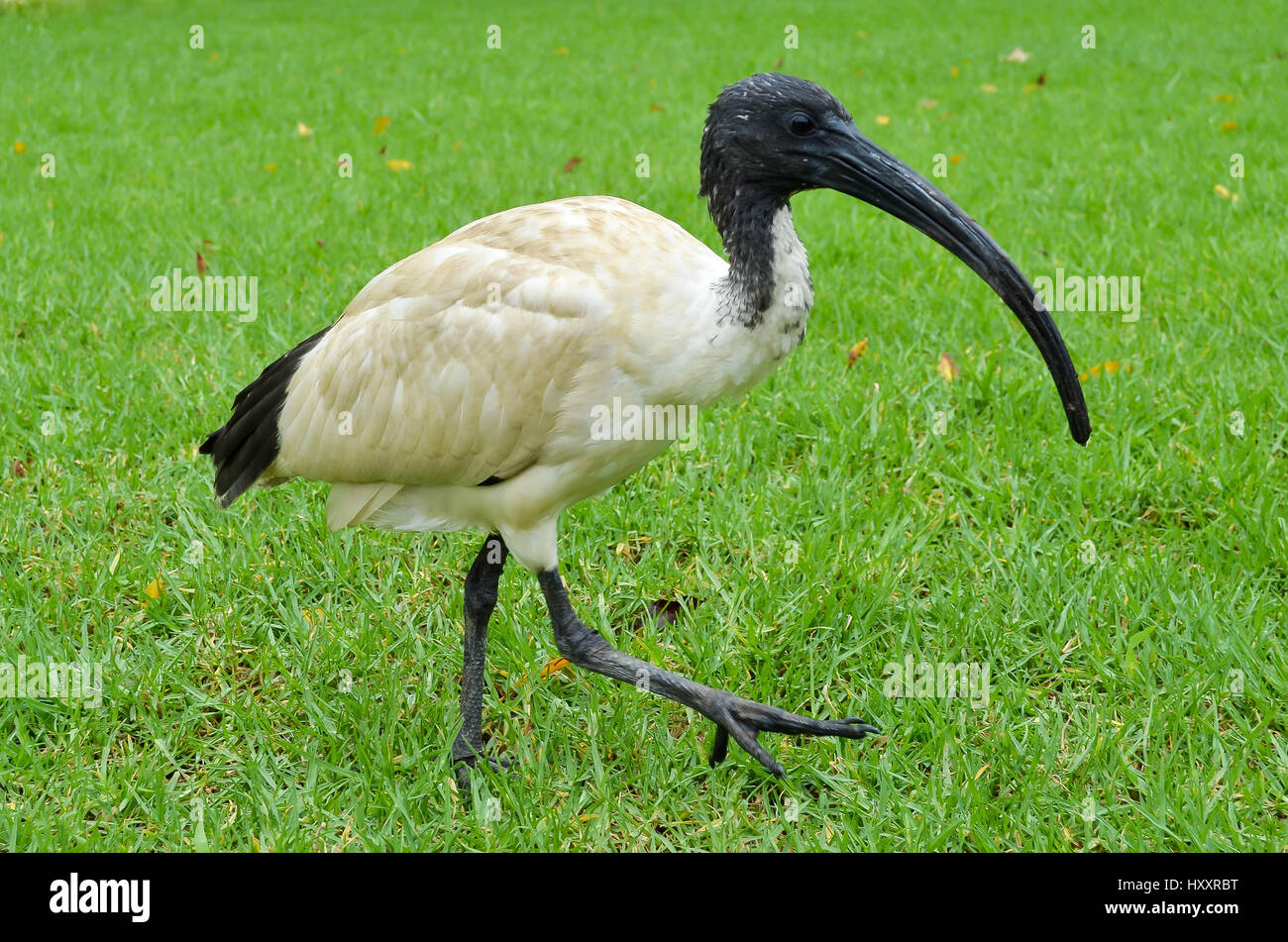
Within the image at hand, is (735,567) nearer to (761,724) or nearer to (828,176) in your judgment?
(761,724)

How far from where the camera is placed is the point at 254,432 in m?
3.41

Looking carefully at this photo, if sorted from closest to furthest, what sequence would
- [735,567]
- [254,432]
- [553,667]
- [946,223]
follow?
[946,223] < [254,432] < [553,667] < [735,567]

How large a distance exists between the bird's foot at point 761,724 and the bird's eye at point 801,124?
136 cm

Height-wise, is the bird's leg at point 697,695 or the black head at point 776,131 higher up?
the black head at point 776,131

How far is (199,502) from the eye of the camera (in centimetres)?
439

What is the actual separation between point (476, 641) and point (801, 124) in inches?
65.6

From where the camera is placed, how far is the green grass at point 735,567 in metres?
3.07

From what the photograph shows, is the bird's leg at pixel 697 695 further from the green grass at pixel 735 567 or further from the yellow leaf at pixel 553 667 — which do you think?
the yellow leaf at pixel 553 667

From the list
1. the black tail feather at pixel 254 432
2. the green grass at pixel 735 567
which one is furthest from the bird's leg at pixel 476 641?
the black tail feather at pixel 254 432

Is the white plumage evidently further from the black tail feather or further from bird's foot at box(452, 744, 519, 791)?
bird's foot at box(452, 744, 519, 791)

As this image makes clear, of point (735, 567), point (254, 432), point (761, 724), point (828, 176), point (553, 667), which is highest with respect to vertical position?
point (828, 176)

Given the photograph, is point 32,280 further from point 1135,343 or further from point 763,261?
point 1135,343

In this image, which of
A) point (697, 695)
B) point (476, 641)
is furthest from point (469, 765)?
point (697, 695)
